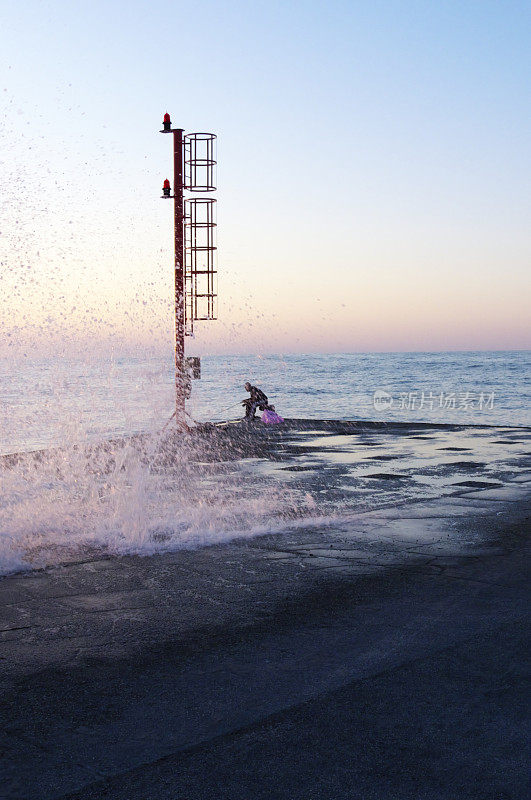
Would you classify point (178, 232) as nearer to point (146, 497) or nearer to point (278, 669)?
point (146, 497)

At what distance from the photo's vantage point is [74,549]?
26.2ft

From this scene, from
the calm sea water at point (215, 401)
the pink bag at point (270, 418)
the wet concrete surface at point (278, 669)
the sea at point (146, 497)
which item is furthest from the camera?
the pink bag at point (270, 418)

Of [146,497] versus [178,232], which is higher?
[178,232]

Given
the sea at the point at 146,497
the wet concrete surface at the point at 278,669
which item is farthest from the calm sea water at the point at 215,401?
the wet concrete surface at the point at 278,669

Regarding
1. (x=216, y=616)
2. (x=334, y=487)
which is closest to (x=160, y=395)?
(x=334, y=487)

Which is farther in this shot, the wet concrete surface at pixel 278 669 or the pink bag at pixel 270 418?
the pink bag at pixel 270 418

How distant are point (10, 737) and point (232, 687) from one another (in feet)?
4.04

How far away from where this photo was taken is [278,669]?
15.7 ft

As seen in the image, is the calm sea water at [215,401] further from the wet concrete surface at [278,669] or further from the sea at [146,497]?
the wet concrete surface at [278,669]

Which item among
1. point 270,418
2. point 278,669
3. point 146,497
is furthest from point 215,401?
point 278,669

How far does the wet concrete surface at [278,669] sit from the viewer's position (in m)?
3.56

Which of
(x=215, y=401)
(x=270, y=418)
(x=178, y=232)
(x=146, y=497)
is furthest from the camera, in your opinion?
(x=215, y=401)

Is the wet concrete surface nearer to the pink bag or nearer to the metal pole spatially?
the metal pole

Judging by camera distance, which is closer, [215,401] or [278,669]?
[278,669]
